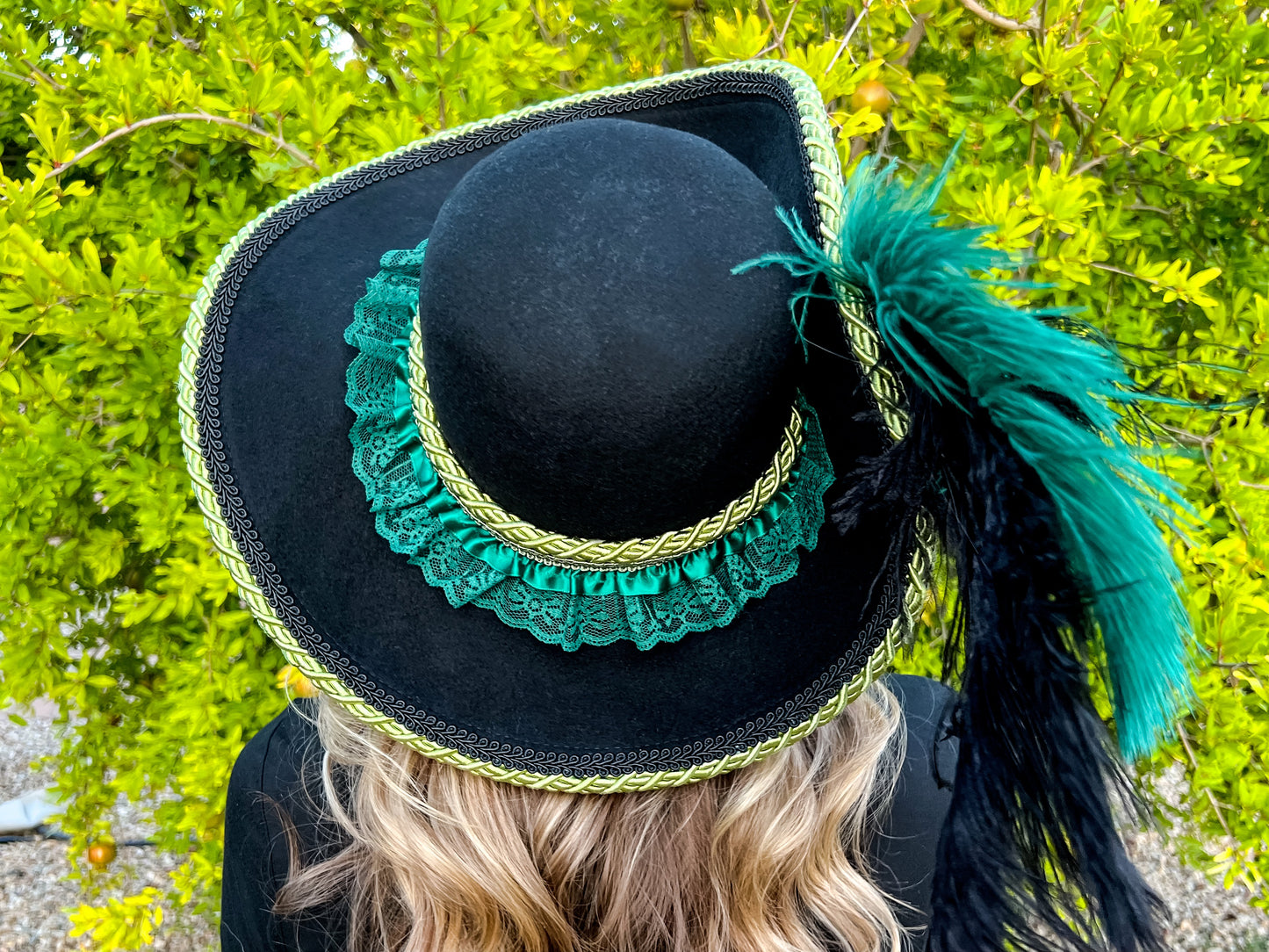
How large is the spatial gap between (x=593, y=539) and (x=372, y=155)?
1166mm

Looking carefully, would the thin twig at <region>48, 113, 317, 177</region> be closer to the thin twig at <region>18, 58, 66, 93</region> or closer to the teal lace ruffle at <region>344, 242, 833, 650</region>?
the thin twig at <region>18, 58, 66, 93</region>

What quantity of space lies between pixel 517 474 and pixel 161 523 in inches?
44.6

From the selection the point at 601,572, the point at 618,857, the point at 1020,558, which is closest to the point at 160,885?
the point at 618,857

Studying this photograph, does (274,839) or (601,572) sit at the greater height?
(601,572)

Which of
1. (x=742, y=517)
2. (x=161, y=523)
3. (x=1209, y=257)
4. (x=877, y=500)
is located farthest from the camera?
(x=1209, y=257)

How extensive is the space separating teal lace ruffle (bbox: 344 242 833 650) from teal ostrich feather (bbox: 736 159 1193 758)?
232 mm

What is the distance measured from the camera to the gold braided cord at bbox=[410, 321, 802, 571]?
97 centimetres

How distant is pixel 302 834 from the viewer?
4.02 feet

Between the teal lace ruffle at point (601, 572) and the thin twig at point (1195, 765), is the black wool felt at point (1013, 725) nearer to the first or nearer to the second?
the teal lace ruffle at point (601, 572)

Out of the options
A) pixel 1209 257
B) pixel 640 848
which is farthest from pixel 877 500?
pixel 1209 257

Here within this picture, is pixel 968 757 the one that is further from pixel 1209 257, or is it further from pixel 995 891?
pixel 1209 257

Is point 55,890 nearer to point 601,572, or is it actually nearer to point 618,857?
point 618,857

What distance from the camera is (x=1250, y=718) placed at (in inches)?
72.2

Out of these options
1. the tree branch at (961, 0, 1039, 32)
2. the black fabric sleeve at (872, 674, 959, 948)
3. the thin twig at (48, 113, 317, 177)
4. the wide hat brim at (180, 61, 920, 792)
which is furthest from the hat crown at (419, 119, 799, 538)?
the tree branch at (961, 0, 1039, 32)
